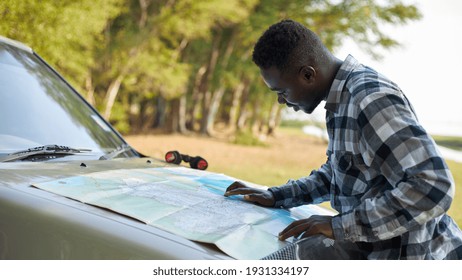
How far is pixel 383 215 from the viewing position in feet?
5.08

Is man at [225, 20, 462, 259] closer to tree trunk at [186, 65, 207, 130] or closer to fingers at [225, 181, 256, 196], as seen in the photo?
fingers at [225, 181, 256, 196]

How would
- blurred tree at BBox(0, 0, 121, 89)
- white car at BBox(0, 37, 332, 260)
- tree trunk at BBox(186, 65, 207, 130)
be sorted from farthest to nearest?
tree trunk at BBox(186, 65, 207, 130) → blurred tree at BBox(0, 0, 121, 89) → white car at BBox(0, 37, 332, 260)

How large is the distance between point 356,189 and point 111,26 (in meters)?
17.4

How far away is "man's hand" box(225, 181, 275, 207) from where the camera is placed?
210 cm

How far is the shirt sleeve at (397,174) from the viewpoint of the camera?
148cm

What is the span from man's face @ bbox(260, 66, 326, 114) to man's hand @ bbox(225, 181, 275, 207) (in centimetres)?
45

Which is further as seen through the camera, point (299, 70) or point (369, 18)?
point (369, 18)

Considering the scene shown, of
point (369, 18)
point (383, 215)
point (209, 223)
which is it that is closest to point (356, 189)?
point (383, 215)

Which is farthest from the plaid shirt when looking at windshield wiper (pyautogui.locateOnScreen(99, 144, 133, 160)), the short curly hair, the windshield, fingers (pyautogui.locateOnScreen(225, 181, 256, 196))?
the windshield

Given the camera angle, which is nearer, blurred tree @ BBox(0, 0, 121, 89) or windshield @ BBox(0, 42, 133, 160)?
windshield @ BBox(0, 42, 133, 160)

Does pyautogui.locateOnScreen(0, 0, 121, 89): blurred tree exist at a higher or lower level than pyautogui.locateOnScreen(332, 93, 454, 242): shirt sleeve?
higher

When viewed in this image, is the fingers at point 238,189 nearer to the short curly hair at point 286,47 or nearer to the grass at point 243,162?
the short curly hair at point 286,47
